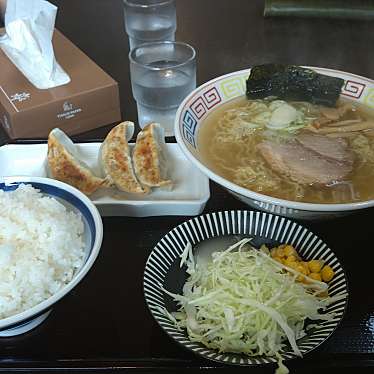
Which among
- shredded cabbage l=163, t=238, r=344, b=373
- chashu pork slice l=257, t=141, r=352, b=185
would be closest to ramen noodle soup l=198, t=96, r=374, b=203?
chashu pork slice l=257, t=141, r=352, b=185

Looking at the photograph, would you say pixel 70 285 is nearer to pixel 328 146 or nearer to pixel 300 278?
pixel 300 278

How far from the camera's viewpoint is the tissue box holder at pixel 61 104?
186cm

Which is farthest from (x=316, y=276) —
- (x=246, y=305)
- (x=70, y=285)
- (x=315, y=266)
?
(x=70, y=285)

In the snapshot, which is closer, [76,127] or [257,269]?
[257,269]

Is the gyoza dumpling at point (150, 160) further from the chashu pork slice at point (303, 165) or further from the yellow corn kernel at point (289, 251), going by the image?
the yellow corn kernel at point (289, 251)

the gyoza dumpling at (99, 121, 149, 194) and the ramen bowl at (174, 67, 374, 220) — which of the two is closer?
the ramen bowl at (174, 67, 374, 220)

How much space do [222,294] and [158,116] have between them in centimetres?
96

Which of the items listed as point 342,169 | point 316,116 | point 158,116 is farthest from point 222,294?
point 158,116

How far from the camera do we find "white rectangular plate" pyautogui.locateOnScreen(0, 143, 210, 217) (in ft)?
4.88

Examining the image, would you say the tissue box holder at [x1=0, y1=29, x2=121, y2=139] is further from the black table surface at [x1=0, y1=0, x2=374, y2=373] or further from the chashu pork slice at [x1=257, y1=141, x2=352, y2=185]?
the chashu pork slice at [x1=257, y1=141, x2=352, y2=185]

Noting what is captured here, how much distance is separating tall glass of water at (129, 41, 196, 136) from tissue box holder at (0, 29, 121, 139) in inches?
4.0

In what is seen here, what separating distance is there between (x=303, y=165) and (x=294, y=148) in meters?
0.08

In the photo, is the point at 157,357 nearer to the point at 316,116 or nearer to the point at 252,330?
the point at 252,330

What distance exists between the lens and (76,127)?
6.42 feet
